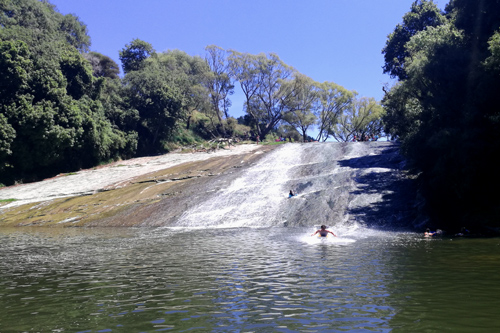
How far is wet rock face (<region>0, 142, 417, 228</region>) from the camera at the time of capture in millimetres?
29234

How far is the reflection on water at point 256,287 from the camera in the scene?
7742mm

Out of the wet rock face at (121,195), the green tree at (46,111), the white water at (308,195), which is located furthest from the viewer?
the green tree at (46,111)

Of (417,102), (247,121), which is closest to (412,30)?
(417,102)

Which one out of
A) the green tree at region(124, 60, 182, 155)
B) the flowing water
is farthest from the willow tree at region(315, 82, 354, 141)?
the flowing water

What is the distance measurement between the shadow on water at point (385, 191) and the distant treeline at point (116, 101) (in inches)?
773

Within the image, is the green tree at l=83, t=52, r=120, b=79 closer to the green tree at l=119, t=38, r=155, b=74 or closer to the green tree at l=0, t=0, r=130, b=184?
the green tree at l=119, t=38, r=155, b=74

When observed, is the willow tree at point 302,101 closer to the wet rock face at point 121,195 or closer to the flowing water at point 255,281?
the wet rock face at point 121,195

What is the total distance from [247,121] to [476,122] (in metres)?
68.0

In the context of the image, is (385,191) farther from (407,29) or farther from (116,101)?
(116,101)

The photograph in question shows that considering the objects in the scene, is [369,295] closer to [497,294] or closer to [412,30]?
[497,294]

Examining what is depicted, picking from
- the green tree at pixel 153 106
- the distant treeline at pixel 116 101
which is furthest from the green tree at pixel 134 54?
the green tree at pixel 153 106

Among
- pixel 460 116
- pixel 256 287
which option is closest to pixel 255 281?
pixel 256 287

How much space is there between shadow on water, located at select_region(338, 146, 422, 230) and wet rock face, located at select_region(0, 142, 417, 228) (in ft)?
0.24

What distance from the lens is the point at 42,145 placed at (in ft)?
148
